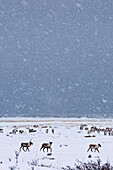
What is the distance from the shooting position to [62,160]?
43.5 feet

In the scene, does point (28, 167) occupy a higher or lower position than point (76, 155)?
lower

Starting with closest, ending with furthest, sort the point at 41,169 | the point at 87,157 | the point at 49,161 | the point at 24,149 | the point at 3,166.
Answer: the point at 41,169 → the point at 3,166 → the point at 49,161 → the point at 87,157 → the point at 24,149

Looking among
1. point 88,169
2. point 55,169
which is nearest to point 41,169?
point 55,169

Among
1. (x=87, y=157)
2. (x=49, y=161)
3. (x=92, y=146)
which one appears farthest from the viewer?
(x=92, y=146)

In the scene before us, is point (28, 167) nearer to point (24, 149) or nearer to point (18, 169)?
point (18, 169)

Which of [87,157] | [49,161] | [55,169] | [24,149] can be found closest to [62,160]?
[49,161]

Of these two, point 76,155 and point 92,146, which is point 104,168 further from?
point 92,146

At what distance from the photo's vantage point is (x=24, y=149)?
17.8m

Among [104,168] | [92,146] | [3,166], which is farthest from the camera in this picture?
[92,146]

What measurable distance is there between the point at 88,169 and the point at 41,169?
91.2 inches

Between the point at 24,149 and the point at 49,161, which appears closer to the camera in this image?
the point at 49,161

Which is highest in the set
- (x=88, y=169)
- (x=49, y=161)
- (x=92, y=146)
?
(x=92, y=146)

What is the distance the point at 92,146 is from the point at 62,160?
11.4 feet

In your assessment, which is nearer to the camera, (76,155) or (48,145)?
(76,155)
